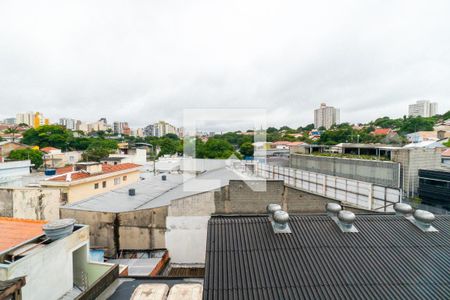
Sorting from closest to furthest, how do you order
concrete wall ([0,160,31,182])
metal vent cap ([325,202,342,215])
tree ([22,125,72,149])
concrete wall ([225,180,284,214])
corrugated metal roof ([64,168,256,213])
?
metal vent cap ([325,202,342,215])
concrete wall ([225,180,284,214])
corrugated metal roof ([64,168,256,213])
concrete wall ([0,160,31,182])
tree ([22,125,72,149])

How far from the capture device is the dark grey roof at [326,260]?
3.44 metres

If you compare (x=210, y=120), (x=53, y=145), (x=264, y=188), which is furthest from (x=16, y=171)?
(x=53, y=145)

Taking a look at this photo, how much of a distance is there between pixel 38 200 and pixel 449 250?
50.4ft

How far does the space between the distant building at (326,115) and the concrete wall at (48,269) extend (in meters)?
119

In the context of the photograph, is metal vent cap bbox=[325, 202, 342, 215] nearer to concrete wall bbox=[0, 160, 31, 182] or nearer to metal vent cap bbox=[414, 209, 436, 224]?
metal vent cap bbox=[414, 209, 436, 224]

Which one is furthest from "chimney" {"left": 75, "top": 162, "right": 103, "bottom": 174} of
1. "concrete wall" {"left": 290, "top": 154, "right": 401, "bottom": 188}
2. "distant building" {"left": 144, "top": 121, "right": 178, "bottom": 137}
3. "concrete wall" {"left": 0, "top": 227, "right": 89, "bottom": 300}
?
"distant building" {"left": 144, "top": 121, "right": 178, "bottom": 137}

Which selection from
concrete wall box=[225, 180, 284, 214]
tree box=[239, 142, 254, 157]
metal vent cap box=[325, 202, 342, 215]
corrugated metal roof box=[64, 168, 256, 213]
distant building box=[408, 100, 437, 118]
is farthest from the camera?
distant building box=[408, 100, 437, 118]

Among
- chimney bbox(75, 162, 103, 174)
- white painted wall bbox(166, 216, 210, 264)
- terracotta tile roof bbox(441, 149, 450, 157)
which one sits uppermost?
terracotta tile roof bbox(441, 149, 450, 157)

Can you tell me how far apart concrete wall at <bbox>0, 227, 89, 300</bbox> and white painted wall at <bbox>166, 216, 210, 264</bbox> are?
162 inches

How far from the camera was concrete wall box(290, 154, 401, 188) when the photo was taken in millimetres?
12203

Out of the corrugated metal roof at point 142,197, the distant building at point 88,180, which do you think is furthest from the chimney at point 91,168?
the corrugated metal roof at point 142,197

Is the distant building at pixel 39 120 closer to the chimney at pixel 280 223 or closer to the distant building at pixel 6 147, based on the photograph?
the distant building at pixel 6 147

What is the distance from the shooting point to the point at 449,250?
432cm

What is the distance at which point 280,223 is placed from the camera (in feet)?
15.7
